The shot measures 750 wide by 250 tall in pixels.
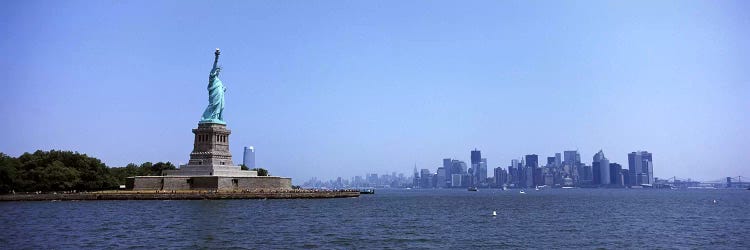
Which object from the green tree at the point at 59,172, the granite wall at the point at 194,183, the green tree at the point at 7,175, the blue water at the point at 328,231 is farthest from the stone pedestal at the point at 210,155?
the blue water at the point at 328,231

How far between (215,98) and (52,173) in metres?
25.1

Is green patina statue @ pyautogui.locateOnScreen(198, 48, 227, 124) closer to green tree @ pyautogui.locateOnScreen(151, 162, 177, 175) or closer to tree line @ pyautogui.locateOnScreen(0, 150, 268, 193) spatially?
tree line @ pyautogui.locateOnScreen(0, 150, 268, 193)

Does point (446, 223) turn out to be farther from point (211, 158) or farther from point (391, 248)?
point (211, 158)

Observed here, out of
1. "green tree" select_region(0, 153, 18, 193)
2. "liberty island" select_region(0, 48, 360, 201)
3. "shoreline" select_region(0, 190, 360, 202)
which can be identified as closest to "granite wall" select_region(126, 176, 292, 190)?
"liberty island" select_region(0, 48, 360, 201)

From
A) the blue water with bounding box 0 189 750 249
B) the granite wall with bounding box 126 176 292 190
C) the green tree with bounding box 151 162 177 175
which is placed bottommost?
the blue water with bounding box 0 189 750 249

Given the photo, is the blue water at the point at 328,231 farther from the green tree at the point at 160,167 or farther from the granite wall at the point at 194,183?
the green tree at the point at 160,167

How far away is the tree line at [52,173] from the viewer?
3533 inches

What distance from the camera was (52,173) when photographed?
91500 mm

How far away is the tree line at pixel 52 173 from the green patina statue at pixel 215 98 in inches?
705

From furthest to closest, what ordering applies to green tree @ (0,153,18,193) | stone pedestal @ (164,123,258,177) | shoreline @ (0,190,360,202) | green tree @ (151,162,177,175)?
green tree @ (151,162,177,175)
stone pedestal @ (164,123,258,177)
green tree @ (0,153,18,193)
shoreline @ (0,190,360,202)

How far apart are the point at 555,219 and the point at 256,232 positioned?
30.7 m

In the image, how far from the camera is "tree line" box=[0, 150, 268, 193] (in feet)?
294

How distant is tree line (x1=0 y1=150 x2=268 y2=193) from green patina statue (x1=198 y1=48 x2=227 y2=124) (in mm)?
17912

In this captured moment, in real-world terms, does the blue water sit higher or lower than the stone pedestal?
lower
